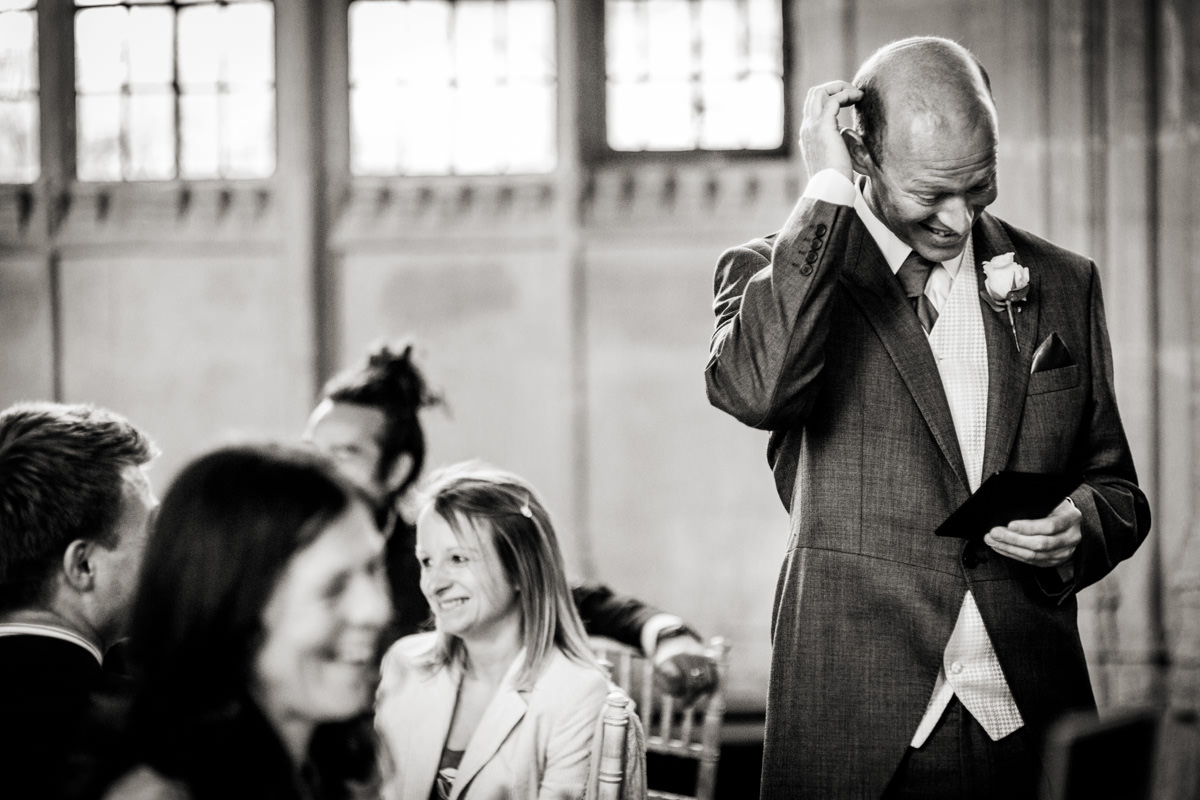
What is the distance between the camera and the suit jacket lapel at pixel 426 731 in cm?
271

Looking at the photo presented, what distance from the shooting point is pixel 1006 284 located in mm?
2094

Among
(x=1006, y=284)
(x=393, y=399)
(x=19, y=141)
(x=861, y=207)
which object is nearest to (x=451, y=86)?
(x=19, y=141)

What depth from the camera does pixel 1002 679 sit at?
2049 millimetres

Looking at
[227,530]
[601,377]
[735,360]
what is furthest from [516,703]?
[601,377]

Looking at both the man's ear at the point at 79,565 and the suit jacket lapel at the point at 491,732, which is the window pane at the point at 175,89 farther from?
the man's ear at the point at 79,565

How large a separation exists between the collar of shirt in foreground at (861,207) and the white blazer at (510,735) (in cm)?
110

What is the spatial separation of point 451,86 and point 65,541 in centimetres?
569

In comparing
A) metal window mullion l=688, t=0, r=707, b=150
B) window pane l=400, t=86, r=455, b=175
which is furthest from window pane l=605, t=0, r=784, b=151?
window pane l=400, t=86, r=455, b=175

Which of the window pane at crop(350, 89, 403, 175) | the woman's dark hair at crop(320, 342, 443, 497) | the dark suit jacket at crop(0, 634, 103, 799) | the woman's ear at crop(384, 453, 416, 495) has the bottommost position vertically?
the dark suit jacket at crop(0, 634, 103, 799)

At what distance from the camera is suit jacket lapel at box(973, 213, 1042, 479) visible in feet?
6.81

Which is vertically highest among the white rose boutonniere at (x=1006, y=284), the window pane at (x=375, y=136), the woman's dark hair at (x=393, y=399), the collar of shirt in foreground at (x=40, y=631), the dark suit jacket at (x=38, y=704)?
the window pane at (x=375, y=136)

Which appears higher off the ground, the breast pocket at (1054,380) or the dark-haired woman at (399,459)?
the breast pocket at (1054,380)

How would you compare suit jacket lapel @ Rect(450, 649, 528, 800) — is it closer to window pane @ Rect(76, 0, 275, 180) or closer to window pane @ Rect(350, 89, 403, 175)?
window pane @ Rect(350, 89, 403, 175)

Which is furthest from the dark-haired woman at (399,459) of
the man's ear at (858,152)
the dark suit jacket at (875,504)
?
the man's ear at (858,152)
